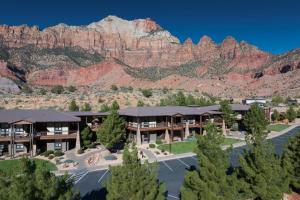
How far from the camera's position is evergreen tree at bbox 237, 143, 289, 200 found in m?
26.5

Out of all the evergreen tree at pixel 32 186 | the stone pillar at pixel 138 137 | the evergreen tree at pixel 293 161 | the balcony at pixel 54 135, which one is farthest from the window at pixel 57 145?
the evergreen tree at pixel 293 161

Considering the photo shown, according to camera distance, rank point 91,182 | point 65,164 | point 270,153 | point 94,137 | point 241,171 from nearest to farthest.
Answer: point 270,153
point 241,171
point 91,182
point 65,164
point 94,137

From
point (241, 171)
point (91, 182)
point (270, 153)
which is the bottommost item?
point (91, 182)

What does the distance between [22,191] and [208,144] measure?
14438 mm

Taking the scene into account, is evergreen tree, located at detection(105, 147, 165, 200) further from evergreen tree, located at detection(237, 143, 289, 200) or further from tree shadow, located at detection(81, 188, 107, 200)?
tree shadow, located at detection(81, 188, 107, 200)

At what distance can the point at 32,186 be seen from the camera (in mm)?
18578

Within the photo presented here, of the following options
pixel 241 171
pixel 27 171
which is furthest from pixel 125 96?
pixel 27 171

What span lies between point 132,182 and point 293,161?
747 inches

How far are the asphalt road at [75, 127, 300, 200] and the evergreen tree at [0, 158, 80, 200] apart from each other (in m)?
11.9

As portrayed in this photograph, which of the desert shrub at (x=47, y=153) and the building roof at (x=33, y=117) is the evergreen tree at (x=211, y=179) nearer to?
the desert shrub at (x=47, y=153)

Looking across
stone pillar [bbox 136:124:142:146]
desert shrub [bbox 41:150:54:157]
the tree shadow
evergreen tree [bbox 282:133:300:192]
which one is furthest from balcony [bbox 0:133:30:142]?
evergreen tree [bbox 282:133:300:192]

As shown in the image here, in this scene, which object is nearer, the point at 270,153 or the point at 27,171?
the point at 27,171

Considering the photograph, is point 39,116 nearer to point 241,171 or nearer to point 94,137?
point 94,137

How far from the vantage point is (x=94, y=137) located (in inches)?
2372
